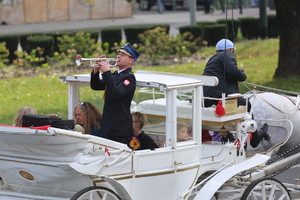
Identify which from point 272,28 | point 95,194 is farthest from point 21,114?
point 272,28

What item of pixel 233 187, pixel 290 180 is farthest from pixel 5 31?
pixel 233 187

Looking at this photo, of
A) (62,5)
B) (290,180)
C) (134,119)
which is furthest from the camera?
(62,5)

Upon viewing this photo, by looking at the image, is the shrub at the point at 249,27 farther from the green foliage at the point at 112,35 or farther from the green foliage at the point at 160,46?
the green foliage at the point at 160,46

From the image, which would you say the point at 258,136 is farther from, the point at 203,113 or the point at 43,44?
the point at 43,44

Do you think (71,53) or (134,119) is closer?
(134,119)

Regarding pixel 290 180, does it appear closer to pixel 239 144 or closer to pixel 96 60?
pixel 239 144

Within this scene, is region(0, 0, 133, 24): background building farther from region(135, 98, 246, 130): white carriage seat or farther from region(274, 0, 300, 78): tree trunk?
region(135, 98, 246, 130): white carriage seat

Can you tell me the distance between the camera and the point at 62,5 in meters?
35.9

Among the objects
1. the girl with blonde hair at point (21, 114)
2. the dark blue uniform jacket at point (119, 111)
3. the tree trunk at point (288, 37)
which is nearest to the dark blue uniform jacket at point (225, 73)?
the dark blue uniform jacket at point (119, 111)

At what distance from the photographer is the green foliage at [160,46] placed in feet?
64.5

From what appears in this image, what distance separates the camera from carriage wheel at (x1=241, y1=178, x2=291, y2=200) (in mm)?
7023

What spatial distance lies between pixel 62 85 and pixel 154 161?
356 inches

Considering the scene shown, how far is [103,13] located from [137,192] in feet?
103

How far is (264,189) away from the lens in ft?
23.5
